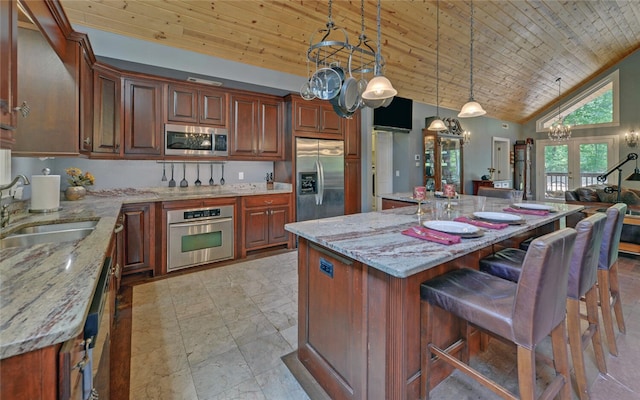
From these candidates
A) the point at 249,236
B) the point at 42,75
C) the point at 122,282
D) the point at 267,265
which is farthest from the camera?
the point at 249,236

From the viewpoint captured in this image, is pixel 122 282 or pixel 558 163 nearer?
pixel 122 282

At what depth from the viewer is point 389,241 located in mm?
1430

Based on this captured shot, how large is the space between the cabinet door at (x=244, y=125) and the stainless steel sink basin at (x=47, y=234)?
7.19 feet

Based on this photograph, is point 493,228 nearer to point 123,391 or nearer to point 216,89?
point 123,391

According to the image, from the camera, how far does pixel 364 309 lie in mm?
1323

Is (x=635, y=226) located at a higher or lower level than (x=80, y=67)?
lower

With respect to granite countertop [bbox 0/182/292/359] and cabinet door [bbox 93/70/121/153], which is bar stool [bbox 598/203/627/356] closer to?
granite countertop [bbox 0/182/292/359]

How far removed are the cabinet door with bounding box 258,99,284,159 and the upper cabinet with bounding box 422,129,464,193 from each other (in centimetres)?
370

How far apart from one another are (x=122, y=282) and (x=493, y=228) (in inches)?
142

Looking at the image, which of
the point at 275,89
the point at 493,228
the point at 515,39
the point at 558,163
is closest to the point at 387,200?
the point at 493,228

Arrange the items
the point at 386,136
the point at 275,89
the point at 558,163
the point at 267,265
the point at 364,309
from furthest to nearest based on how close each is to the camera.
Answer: the point at 558,163 < the point at 386,136 < the point at 275,89 < the point at 267,265 < the point at 364,309

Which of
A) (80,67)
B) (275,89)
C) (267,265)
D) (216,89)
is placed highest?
(275,89)

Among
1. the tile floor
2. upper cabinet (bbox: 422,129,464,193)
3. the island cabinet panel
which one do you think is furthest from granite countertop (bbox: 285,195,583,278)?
upper cabinet (bbox: 422,129,464,193)

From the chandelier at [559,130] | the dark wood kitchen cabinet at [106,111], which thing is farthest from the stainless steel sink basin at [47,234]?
the chandelier at [559,130]
